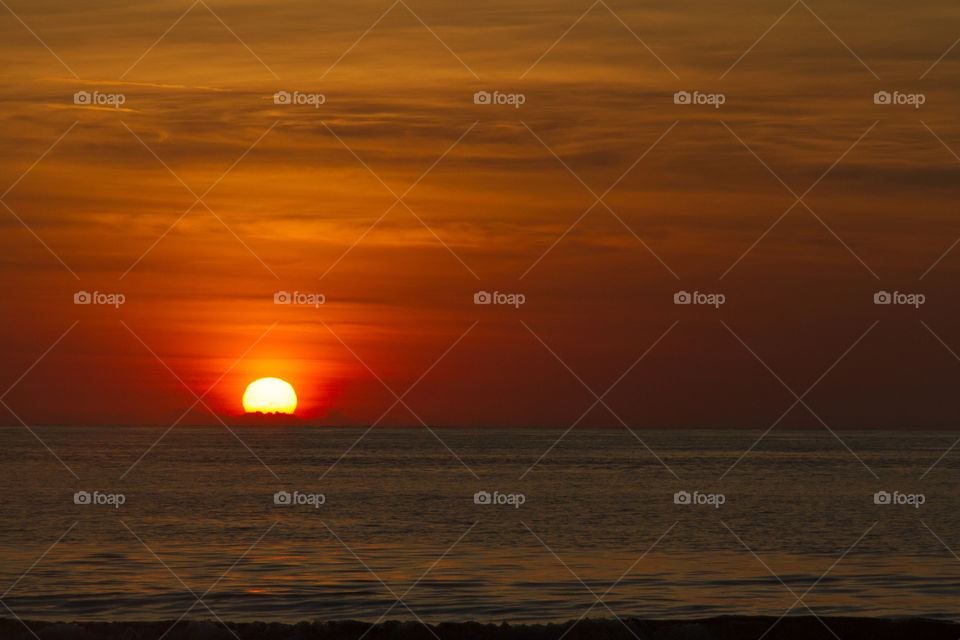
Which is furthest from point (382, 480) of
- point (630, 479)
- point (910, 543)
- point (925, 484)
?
point (910, 543)

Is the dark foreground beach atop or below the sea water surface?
below

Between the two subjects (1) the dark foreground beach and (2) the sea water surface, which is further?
(2) the sea water surface

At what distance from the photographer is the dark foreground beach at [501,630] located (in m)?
21.2

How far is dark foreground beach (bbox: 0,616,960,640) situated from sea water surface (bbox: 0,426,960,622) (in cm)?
360

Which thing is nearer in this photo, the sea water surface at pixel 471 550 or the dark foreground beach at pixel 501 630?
the dark foreground beach at pixel 501 630

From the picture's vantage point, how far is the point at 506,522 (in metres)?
46.8

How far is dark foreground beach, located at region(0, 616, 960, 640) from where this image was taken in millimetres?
21172

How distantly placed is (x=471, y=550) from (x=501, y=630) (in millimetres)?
15670

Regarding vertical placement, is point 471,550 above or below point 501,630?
above

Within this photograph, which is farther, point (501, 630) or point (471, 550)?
point (471, 550)

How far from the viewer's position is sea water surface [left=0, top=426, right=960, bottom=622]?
27375 millimetres

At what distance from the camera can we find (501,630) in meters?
21.9

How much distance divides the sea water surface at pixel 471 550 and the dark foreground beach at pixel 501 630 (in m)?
3.60

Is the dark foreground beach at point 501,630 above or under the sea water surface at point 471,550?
under
